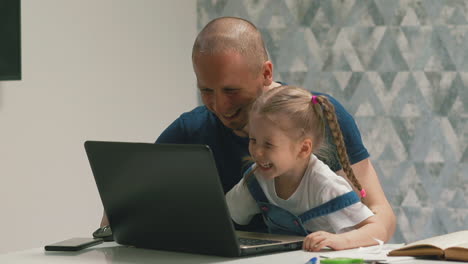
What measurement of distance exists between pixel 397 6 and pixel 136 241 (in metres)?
2.18

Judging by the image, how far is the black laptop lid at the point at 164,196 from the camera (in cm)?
129

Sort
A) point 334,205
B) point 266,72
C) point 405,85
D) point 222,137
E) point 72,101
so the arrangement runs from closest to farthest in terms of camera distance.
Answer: point 334,205, point 266,72, point 222,137, point 72,101, point 405,85

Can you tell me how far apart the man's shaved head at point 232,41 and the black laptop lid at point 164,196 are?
18.8 inches

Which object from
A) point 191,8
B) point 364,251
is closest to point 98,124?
point 191,8

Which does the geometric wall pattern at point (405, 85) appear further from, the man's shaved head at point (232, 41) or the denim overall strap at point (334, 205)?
the denim overall strap at point (334, 205)

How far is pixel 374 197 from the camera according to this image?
1879mm

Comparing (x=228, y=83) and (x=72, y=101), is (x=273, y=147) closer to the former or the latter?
(x=228, y=83)

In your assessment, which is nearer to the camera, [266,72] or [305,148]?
[305,148]

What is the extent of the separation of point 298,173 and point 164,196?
1.35ft

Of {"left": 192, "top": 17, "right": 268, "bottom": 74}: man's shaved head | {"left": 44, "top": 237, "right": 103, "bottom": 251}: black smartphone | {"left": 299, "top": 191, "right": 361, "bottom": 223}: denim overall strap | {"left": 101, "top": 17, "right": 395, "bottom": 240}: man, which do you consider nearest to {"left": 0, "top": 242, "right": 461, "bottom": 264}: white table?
{"left": 44, "top": 237, "right": 103, "bottom": 251}: black smartphone

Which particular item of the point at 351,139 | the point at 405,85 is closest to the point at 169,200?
the point at 351,139

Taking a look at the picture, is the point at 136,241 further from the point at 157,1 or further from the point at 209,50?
the point at 157,1

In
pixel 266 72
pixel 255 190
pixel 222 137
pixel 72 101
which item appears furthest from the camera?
pixel 72 101

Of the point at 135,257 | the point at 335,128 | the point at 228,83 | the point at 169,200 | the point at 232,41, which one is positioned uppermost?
the point at 232,41
